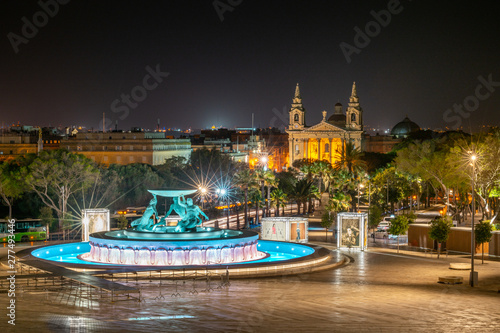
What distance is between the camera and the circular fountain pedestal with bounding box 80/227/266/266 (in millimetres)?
35406

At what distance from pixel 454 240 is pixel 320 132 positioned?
124 metres

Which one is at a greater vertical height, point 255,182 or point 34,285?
point 255,182

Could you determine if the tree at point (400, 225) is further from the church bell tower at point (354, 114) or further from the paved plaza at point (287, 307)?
the church bell tower at point (354, 114)

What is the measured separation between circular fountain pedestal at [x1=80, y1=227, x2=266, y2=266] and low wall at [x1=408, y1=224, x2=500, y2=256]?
A: 13.6 meters

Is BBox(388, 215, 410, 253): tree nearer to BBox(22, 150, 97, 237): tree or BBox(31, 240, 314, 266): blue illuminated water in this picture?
BBox(31, 240, 314, 266): blue illuminated water

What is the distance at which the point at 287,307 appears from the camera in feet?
82.1

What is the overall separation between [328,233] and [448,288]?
26768 millimetres

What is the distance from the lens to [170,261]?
35.3m

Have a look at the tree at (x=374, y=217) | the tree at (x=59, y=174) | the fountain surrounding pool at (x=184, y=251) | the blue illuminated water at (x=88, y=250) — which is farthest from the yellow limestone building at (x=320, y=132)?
Result: the fountain surrounding pool at (x=184, y=251)

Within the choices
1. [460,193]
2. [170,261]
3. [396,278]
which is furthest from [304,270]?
[460,193]

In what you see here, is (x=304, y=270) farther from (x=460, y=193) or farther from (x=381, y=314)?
(x=460, y=193)

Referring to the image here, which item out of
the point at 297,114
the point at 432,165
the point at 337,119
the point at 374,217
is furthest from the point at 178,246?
the point at 337,119

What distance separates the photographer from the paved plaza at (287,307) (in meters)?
21.7

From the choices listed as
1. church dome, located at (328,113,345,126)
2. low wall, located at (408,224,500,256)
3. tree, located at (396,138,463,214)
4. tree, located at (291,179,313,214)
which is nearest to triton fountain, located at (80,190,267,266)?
low wall, located at (408,224,500,256)
